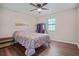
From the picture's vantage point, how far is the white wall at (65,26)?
46.2 inches

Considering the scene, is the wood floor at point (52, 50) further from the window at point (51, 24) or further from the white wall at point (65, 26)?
the window at point (51, 24)

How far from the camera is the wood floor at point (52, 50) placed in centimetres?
117

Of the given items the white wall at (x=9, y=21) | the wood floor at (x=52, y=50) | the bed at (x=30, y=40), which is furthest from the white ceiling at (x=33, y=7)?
the wood floor at (x=52, y=50)

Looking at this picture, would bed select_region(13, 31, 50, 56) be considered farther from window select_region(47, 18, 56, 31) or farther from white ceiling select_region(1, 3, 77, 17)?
white ceiling select_region(1, 3, 77, 17)

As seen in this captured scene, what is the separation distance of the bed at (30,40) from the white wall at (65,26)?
0.59 ft

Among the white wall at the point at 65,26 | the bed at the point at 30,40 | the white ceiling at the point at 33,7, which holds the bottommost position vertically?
the bed at the point at 30,40

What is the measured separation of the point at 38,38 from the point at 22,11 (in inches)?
21.2

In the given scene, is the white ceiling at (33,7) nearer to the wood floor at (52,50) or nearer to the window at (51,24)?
the window at (51,24)

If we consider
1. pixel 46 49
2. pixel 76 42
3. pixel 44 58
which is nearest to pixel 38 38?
pixel 46 49

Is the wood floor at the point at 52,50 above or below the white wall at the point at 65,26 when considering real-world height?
below

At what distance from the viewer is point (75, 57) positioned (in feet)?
3.83

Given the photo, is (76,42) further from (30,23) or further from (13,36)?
(13,36)

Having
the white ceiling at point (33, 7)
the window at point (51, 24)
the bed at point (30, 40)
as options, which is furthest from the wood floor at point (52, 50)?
the white ceiling at point (33, 7)

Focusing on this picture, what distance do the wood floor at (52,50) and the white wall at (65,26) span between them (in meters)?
0.09
